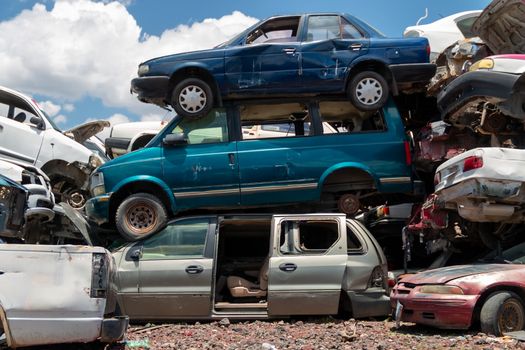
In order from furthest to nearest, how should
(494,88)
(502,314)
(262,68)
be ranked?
(262,68) < (494,88) < (502,314)

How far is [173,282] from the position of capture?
713 centimetres

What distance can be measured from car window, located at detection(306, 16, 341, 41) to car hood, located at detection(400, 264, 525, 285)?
3.77 meters

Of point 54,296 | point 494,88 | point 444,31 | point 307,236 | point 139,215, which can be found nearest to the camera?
point 54,296

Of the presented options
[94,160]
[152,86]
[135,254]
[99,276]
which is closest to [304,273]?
[135,254]

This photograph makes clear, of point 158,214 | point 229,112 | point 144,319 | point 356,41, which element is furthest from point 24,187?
point 356,41

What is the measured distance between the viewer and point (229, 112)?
8.48 meters

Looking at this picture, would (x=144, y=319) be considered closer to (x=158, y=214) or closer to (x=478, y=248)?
(x=158, y=214)

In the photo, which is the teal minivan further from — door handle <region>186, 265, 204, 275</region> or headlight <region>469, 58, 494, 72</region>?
headlight <region>469, 58, 494, 72</region>

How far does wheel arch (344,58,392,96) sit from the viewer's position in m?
8.49

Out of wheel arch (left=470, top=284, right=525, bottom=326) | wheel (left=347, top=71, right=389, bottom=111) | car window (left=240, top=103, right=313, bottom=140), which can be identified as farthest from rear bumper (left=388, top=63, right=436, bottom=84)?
wheel arch (left=470, top=284, right=525, bottom=326)

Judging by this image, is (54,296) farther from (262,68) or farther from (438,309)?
(262,68)

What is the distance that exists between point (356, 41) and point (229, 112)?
6.96 ft

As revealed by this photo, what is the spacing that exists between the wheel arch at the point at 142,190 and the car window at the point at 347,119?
2437 millimetres

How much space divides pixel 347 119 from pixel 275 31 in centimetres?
176
